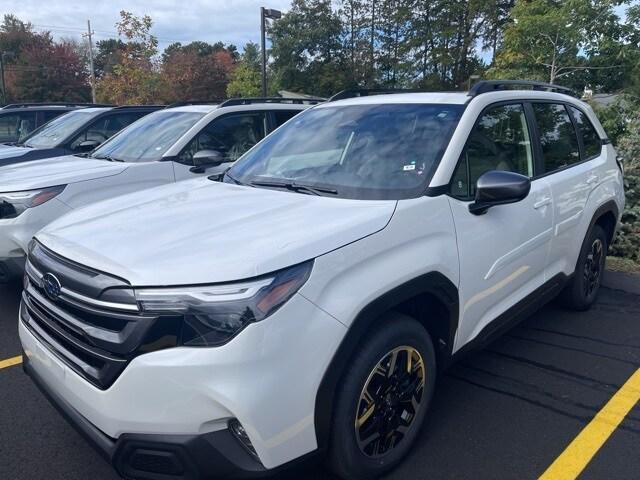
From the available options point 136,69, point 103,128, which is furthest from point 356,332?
point 136,69

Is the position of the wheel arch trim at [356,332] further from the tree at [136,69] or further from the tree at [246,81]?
the tree at [246,81]

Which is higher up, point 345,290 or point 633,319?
point 345,290

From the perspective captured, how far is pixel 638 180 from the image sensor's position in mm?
6641

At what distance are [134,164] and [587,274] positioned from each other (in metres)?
4.22

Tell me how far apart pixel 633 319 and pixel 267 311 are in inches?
149

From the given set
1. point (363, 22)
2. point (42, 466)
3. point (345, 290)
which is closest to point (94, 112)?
point (42, 466)

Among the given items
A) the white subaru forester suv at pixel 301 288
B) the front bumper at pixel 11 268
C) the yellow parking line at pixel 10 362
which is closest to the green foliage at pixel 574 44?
the white subaru forester suv at pixel 301 288

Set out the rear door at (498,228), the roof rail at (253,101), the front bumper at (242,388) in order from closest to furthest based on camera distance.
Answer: the front bumper at (242,388) < the rear door at (498,228) < the roof rail at (253,101)

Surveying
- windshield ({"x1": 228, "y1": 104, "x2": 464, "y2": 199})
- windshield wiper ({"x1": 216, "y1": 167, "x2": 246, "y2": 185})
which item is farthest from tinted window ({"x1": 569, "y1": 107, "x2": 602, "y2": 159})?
windshield wiper ({"x1": 216, "y1": 167, "x2": 246, "y2": 185})

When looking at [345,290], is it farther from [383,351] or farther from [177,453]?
[177,453]

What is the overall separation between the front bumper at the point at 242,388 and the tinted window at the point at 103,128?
21.6 ft

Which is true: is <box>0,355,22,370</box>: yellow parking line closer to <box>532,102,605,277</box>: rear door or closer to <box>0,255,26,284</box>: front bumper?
<box>0,255,26,284</box>: front bumper

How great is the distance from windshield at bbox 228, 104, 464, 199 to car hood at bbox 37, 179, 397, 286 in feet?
0.73

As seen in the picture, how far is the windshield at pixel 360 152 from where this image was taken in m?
2.84
